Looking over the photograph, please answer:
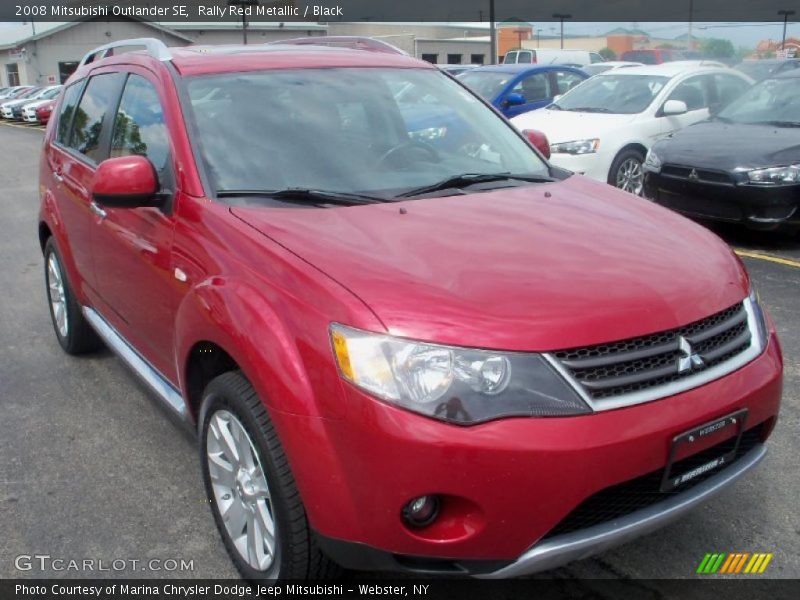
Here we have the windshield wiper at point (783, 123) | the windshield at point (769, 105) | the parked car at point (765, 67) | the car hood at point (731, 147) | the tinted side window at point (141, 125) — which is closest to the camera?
the tinted side window at point (141, 125)

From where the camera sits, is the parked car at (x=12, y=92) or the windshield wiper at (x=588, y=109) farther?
the parked car at (x=12, y=92)

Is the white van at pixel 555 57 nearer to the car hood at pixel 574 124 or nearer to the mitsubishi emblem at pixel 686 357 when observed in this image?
the car hood at pixel 574 124

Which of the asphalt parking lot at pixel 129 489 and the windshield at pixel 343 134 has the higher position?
the windshield at pixel 343 134

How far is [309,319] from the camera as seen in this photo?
7.57 ft

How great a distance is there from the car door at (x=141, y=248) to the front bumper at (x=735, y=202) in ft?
16.8

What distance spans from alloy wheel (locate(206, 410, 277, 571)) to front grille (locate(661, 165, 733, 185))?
5.59 metres

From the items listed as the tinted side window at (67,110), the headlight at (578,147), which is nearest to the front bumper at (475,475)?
the tinted side window at (67,110)

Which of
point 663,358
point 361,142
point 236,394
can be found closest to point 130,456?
point 236,394

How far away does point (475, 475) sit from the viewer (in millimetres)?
2100

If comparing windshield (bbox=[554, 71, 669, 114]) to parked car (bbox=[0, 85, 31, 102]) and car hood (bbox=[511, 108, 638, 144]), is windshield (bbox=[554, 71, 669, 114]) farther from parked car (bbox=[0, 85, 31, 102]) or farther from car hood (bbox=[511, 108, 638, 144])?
parked car (bbox=[0, 85, 31, 102])

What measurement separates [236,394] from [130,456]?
1.47 metres

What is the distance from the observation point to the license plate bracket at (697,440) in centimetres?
228

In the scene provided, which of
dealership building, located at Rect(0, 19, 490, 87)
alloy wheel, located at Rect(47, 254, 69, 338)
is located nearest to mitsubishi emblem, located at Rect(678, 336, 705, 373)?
alloy wheel, located at Rect(47, 254, 69, 338)

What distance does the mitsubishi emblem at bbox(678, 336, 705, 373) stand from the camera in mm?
2346
